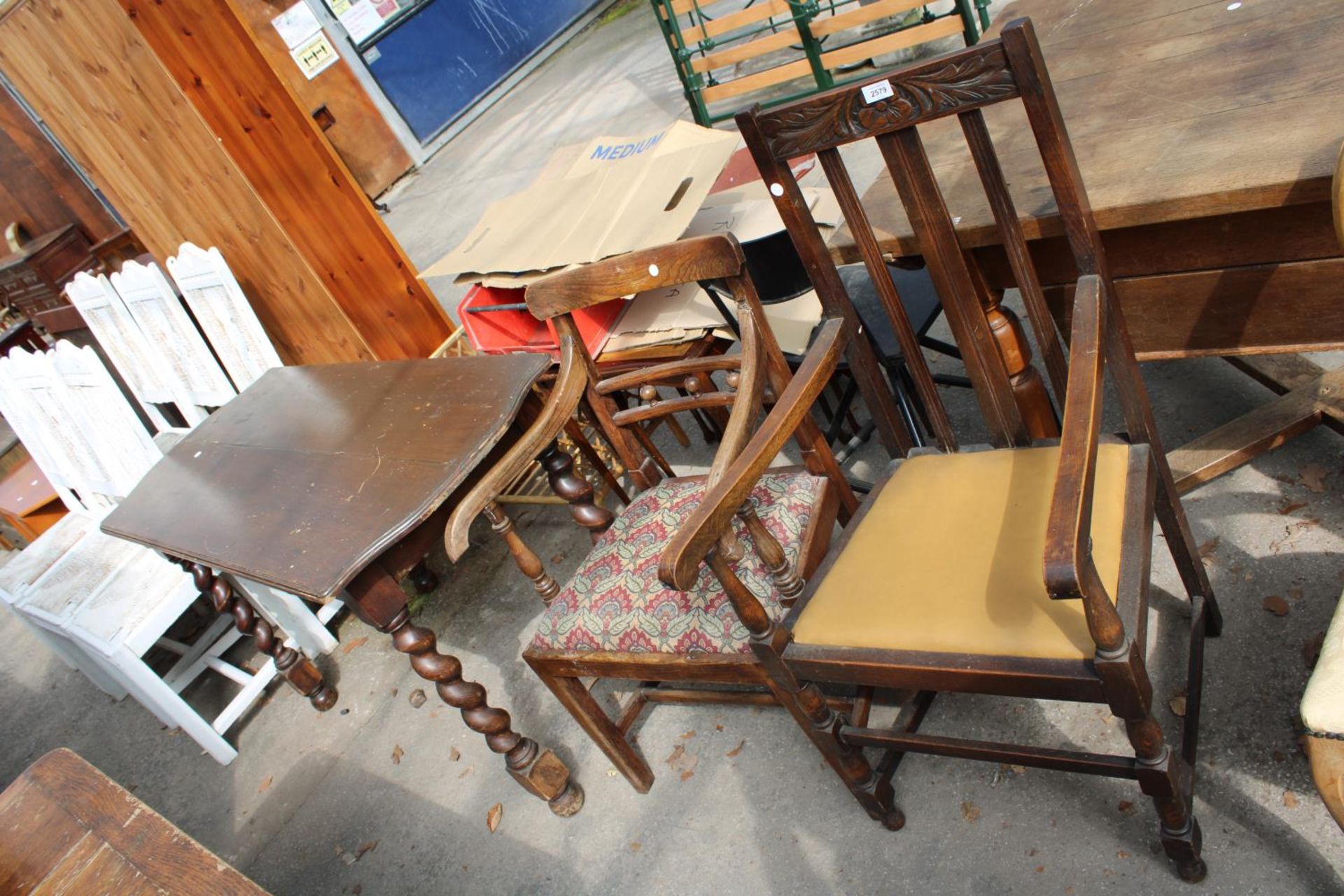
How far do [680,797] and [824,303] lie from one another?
1.23 meters

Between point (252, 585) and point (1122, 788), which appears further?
point (252, 585)

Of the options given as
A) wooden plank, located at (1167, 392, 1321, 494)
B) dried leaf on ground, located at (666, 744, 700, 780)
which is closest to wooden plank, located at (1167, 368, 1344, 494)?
wooden plank, located at (1167, 392, 1321, 494)

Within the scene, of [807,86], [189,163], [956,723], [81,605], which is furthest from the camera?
[807,86]

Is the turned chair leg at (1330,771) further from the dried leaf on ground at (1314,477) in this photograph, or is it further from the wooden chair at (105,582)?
the wooden chair at (105,582)

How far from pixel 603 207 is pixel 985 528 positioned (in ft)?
5.52

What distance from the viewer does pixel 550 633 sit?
1.88 metres

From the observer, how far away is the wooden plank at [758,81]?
5234 millimetres

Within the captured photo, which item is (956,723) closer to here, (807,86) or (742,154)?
(742,154)

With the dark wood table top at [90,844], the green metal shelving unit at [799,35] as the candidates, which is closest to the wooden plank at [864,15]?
the green metal shelving unit at [799,35]

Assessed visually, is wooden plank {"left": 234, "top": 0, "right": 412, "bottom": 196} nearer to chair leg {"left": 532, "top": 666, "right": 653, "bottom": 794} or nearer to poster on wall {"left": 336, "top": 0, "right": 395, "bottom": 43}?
poster on wall {"left": 336, "top": 0, "right": 395, "bottom": 43}

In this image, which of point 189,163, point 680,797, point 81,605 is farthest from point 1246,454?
point 189,163

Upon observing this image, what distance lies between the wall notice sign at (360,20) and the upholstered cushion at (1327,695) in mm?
8968

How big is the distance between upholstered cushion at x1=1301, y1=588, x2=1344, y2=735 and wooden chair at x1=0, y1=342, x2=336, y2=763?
275 centimetres

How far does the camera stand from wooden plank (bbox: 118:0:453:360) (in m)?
3.09
